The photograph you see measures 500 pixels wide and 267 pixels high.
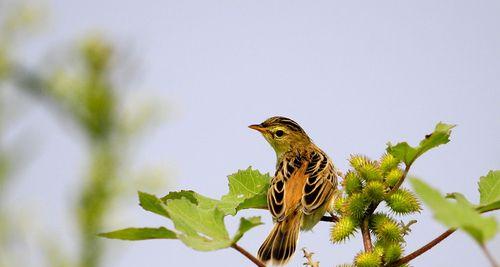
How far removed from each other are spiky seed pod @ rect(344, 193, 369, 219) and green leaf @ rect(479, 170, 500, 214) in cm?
41

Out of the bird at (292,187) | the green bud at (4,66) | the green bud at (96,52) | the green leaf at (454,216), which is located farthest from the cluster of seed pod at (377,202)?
the green bud at (4,66)

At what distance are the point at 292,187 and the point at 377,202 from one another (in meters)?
1.64

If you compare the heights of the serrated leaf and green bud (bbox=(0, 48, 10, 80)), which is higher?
green bud (bbox=(0, 48, 10, 80))

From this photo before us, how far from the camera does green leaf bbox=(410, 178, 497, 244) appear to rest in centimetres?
100

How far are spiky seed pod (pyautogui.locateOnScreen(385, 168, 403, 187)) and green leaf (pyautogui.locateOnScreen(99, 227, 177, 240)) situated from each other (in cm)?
83

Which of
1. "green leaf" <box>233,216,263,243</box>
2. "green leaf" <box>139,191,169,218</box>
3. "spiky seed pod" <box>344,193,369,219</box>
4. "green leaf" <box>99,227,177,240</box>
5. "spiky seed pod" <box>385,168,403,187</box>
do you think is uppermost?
"spiky seed pod" <box>385,168,403,187</box>

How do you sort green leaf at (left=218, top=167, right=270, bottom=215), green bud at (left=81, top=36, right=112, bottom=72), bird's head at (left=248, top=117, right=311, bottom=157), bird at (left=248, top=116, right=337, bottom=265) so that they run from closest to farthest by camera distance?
green leaf at (left=218, top=167, right=270, bottom=215)
bird at (left=248, top=116, right=337, bottom=265)
bird's head at (left=248, top=117, right=311, bottom=157)
green bud at (left=81, top=36, right=112, bottom=72)

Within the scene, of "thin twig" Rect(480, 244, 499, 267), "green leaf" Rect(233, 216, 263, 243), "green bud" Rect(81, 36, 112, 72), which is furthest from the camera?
"green bud" Rect(81, 36, 112, 72)

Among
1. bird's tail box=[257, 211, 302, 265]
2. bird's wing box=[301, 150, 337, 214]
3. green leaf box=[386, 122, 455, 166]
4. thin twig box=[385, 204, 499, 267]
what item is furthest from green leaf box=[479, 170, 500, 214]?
bird's wing box=[301, 150, 337, 214]

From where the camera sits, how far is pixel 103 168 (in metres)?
15.8

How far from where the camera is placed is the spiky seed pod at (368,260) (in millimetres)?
2025

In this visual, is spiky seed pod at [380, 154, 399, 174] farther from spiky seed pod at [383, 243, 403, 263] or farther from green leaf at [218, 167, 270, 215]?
green leaf at [218, 167, 270, 215]

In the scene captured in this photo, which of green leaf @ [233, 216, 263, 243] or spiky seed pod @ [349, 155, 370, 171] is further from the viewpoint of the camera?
spiky seed pod @ [349, 155, 370, 171]

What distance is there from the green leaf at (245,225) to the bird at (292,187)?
1.04 m
